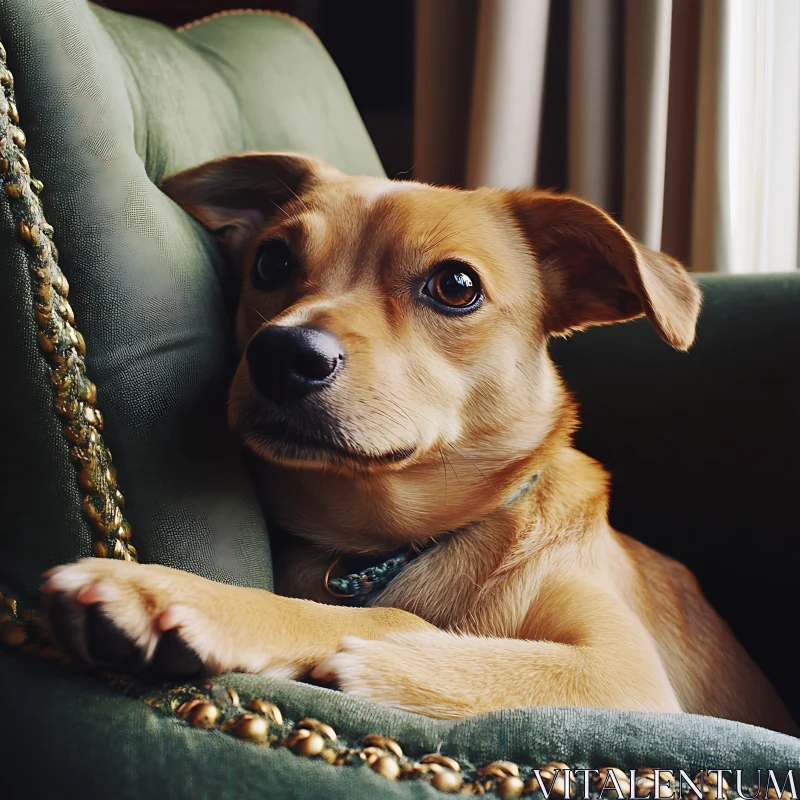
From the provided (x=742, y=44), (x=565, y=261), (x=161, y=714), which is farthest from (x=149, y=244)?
(x=742, y=44)

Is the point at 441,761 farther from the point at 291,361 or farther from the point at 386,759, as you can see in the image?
the point at 291,361

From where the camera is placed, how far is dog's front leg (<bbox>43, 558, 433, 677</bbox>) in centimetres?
74

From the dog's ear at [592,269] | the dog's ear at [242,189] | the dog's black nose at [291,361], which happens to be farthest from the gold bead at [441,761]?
the dog's ear at [242,189]

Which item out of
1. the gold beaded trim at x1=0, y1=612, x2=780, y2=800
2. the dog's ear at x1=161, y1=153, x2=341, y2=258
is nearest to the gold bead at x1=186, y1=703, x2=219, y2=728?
the gold beaded trim at x1=0, y1=612, x2=780, y2=800

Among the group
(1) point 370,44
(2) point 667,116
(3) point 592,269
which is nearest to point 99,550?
(3) point 592,269

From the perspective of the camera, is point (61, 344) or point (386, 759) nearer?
point (386, 759)

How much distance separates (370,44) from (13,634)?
11.1ft

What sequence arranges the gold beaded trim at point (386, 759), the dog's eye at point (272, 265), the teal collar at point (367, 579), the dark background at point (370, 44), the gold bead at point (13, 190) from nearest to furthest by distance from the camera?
1. the gold beaded trim at point (386, 759)
2. the gold bead at point (13, 190)
3. the teal collar at point (367, 579)
4. the dog's eye at point (272, 265)
5. the dark background at point (370, 44)

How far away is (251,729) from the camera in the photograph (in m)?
0.69

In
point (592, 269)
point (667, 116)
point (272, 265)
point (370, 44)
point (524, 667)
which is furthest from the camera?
point (370, 44)

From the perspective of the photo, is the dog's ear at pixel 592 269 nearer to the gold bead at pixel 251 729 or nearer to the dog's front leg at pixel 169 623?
the dog's front leg at pixel 169 623

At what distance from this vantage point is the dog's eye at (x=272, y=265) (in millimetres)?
1328

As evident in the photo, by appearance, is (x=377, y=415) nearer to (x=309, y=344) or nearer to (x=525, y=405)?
(x=309, y=344)

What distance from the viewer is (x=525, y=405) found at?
134 cm
